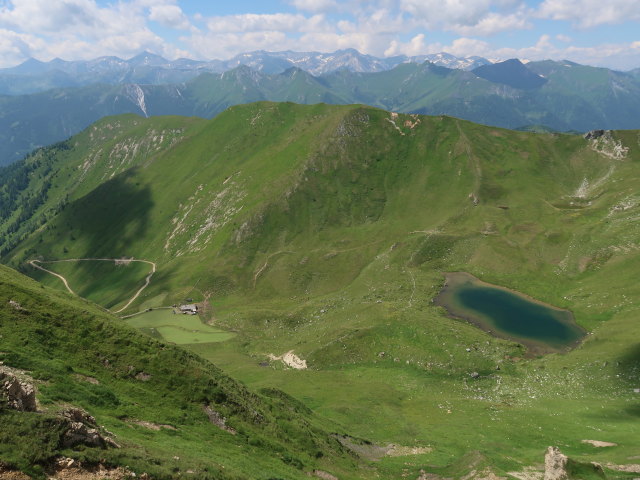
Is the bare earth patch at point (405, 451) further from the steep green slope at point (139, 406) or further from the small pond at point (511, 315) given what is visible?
the small pond at point (511, 315)

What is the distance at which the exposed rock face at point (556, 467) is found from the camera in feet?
124

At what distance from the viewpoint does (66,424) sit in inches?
961

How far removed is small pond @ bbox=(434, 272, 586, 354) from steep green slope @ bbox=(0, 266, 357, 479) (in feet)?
233

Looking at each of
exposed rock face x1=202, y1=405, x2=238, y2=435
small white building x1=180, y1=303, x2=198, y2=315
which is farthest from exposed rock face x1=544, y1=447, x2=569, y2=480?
small white building x1=180, y1=303, x2=198, y2=315

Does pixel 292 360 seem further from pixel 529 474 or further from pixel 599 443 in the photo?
pixel 599 443

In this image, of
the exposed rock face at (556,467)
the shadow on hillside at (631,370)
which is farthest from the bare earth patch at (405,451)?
the shadow on hillside at (631,370)

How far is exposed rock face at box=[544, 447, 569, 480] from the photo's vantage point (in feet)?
124

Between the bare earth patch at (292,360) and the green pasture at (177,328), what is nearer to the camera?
the bare earth patch at (292,360)

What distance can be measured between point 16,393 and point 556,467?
49.3m

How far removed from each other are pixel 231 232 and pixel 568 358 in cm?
15629

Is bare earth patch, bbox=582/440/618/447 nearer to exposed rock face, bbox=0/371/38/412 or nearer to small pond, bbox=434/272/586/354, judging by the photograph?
small pond, bbox=434/272/586/354

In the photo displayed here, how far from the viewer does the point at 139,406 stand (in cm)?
3784

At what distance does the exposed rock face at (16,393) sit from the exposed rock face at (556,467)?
157ft

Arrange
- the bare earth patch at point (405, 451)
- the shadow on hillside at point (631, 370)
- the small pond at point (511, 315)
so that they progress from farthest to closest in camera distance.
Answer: the small pond at point (511, 315) < the shadow on hillside at point (631, 370) < the bare earth patch at point (405, 451)
